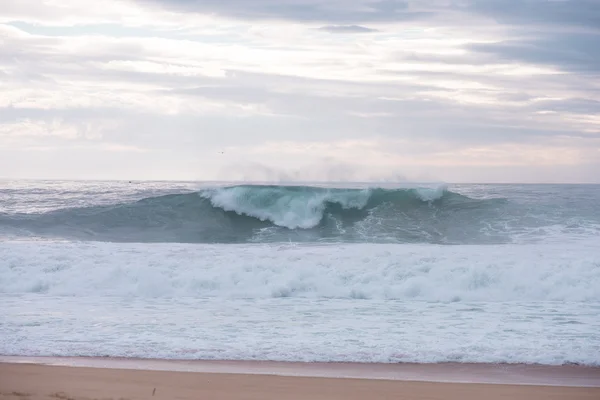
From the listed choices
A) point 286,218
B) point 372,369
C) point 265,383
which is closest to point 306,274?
point 372,369

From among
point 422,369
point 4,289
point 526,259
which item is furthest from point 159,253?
point 422,369

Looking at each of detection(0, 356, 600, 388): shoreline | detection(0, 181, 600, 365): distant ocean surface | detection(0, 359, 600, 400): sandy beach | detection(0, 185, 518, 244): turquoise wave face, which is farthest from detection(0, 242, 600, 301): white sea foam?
detection(0, 185, 518, 244): turquoise wave face

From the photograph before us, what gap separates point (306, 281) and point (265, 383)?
502 cm

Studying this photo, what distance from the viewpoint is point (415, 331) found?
24.5 feet

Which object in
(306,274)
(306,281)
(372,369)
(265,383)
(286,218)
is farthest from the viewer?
(286,218)

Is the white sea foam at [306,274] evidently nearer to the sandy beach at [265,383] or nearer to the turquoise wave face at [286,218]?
Answer: the sandy beach at [265,383]

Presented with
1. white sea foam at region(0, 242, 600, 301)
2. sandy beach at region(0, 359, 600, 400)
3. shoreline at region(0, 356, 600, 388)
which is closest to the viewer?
sandy beach at region(0, 359, 600, 400)

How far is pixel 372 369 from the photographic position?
6035 millimetres

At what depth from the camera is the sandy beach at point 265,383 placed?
510 cm

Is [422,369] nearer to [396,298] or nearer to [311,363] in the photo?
[311,363]

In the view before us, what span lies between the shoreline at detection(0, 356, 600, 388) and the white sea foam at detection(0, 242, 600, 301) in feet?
12.0

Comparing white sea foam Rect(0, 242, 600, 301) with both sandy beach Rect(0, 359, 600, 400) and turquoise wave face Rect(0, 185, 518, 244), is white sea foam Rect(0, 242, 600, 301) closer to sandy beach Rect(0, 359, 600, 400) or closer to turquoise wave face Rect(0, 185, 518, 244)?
sandy beach Rect(0, 359, 600, 400)

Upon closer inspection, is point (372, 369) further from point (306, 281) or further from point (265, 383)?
point (306, 281)

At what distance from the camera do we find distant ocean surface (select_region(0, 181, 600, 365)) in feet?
22.6
